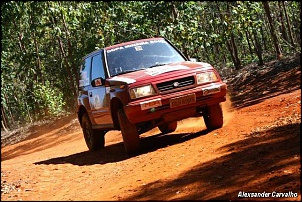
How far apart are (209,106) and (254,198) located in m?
4.54

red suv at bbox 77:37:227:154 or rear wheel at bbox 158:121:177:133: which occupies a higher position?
red suv at bbox 77:37:227:154

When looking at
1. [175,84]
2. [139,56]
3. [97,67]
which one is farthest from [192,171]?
[97,67]

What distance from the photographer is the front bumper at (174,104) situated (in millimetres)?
7086

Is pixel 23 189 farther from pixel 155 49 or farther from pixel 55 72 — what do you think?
pixel 55 72

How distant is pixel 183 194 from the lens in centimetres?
420

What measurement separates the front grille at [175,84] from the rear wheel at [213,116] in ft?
2.85

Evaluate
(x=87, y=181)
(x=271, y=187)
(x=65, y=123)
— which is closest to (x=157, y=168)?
(x=87, y=181)

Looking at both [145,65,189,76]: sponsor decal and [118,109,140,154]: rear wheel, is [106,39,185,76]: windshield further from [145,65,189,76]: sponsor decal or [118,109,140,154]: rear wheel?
[118,109,140,154]: rear wheel

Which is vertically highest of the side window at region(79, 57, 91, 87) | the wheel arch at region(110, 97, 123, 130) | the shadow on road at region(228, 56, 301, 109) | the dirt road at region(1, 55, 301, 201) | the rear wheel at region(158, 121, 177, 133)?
the side window at region(79, 57, 91, 87)

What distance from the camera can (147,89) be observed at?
7.17 meters

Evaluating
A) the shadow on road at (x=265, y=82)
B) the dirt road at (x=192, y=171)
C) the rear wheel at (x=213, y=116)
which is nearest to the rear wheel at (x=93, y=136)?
the dirt road at (x=192, y=171)

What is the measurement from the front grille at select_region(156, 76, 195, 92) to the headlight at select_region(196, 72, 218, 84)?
0.13 m

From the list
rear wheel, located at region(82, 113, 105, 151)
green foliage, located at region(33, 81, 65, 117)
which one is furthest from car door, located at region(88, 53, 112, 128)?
green foliage, located at region(33, 81, 65, 117)

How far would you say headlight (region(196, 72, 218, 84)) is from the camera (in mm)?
7488
